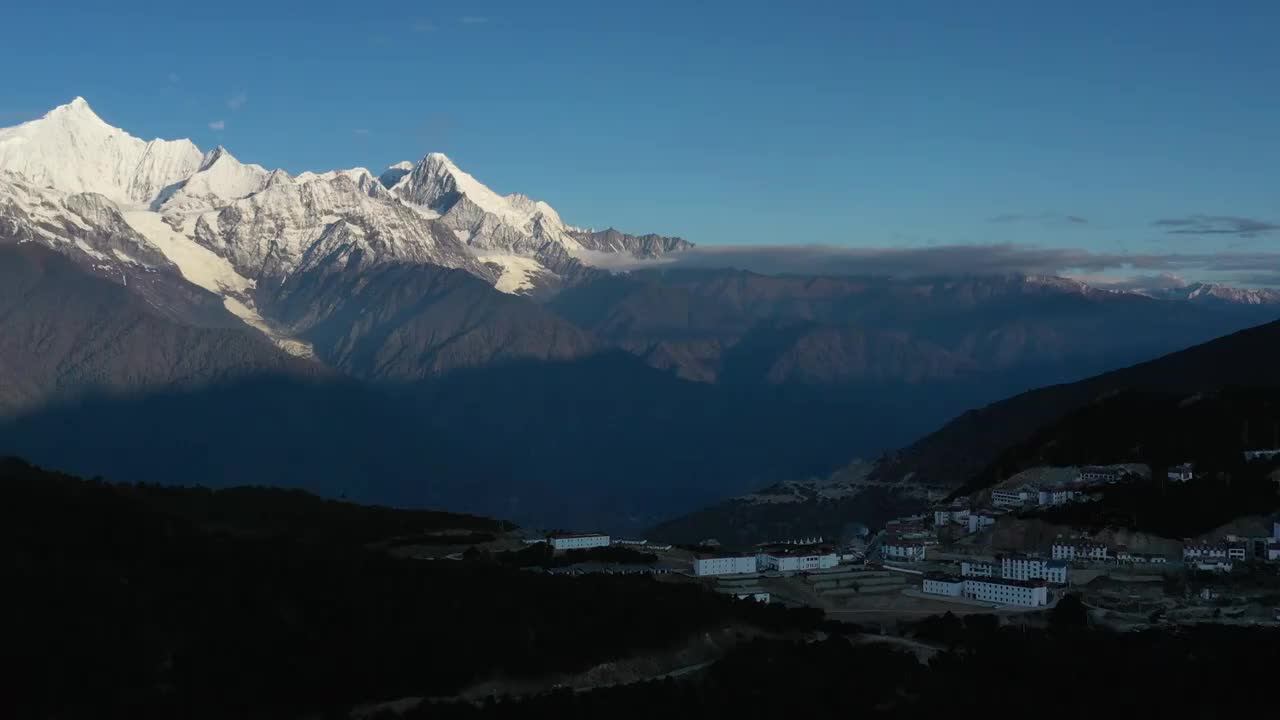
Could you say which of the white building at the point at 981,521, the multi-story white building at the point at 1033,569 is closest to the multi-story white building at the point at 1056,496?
the white building at the point at 981,521

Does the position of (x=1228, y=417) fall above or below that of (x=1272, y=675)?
above

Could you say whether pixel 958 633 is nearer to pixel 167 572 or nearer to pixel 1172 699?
pixel 1172 699

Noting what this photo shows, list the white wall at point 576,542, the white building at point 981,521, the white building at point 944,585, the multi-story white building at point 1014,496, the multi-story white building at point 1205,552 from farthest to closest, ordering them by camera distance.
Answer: the multi-story white building at point 1014,496 < the white building at point 981,521 < the white wall at point 576,542 < the multi-story white building at point 1205,552 < the white building at point 944,585

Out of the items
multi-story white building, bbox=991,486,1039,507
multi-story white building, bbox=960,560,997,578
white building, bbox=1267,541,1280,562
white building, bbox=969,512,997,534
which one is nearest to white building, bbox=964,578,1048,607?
multi-story white building, bbox=960,560,997,578

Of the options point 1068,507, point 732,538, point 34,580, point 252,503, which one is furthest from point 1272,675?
point 732,538

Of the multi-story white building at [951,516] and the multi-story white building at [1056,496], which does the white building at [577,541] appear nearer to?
the multi-story white building at [951,516]
